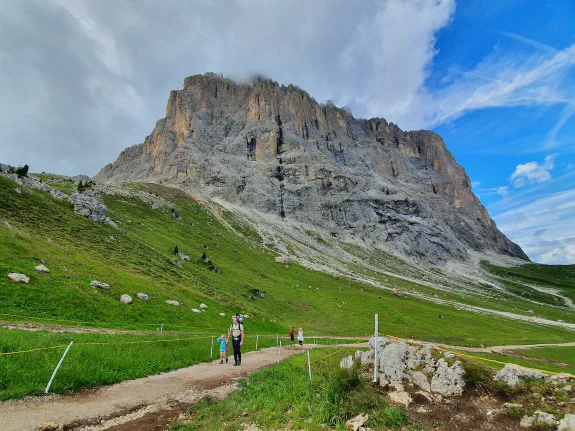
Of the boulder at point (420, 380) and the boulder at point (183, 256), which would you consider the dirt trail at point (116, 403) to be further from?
the boulder at point (183, 256)

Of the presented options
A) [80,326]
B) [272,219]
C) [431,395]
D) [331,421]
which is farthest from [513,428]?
[272,219]

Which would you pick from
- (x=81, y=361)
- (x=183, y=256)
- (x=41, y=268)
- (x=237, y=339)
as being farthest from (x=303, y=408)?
(x=183, y=256)

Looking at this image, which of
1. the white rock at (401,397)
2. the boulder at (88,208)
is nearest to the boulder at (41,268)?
the boulder at (88,208)

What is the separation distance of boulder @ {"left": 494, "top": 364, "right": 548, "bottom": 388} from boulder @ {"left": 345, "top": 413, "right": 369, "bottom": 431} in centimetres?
524

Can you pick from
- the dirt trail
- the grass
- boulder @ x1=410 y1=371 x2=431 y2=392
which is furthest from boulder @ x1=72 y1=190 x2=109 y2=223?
boulder @ x1=410 y1=371 x2=431 y2=392

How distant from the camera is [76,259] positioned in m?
34.7

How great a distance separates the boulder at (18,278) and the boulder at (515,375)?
107 ft

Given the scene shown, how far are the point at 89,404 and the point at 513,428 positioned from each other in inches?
534

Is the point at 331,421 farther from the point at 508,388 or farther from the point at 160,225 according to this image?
the point at 160,225

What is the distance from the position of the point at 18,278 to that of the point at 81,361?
16.9 meters

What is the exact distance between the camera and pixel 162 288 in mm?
39344

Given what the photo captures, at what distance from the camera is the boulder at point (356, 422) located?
8.16 meters

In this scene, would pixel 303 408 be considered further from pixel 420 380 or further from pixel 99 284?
pixel 99 284

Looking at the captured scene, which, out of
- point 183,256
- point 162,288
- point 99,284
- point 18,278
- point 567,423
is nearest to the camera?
point 567,423
